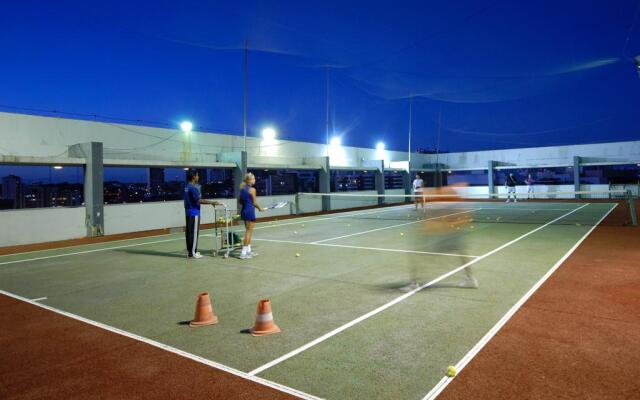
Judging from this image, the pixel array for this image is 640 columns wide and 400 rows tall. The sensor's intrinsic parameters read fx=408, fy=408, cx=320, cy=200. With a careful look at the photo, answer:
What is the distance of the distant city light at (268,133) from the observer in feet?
78.5

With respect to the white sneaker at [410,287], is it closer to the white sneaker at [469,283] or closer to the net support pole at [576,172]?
the white sneaker at [469,283]

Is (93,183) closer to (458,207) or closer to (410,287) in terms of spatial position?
(410,287)

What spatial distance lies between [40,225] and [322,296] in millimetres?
13409

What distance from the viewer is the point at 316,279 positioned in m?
7.69

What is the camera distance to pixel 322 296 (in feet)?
21.4

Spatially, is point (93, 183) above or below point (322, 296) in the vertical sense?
above

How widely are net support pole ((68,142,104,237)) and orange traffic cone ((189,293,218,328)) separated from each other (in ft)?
41.6

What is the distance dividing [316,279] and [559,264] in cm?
512

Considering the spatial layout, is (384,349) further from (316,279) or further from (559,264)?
(559,264)

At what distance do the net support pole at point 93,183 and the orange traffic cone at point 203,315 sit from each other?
41.6 ft

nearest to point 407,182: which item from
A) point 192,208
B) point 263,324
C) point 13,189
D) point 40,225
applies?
point 40,225

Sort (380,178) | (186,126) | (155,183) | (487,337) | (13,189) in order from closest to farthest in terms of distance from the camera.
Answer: (487,337)
(13,189)
(186,126)
(155,183)
(380,178)

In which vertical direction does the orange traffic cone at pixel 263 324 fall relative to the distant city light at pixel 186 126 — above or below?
below

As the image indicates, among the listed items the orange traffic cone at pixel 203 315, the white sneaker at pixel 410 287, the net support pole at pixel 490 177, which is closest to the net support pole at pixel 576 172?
the net support pole at pixel 490 177
